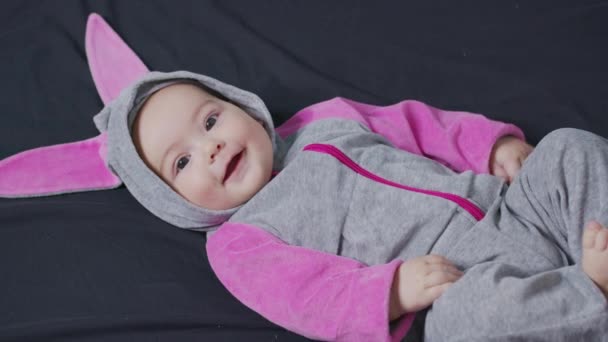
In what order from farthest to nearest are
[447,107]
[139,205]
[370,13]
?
[370,13] < [447,107] < [139,205]

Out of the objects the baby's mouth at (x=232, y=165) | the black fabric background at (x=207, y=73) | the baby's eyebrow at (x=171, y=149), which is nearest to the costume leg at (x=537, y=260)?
the black fabric background at (x=207, y=73)

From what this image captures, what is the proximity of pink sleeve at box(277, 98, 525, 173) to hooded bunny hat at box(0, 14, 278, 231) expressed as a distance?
0.14m

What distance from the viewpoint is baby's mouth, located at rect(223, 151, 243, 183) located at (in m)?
1.32

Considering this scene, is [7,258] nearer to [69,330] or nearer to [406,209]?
[69,330]

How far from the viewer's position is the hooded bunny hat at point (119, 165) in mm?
1329

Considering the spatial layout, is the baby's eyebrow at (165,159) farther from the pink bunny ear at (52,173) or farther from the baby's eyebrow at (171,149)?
the pink bunny ear at (52,173)

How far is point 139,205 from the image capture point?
142 cm

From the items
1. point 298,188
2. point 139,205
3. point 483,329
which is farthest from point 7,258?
point 483,329

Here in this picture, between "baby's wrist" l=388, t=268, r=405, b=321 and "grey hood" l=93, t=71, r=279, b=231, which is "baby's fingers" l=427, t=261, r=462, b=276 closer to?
"baby's wrist" l=388, t=268, r=405, b=321

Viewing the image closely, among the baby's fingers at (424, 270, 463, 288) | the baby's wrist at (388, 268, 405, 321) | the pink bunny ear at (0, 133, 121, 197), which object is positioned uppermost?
the baby's fingers at (424, 270, 463, 288)

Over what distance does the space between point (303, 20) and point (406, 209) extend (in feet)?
2.29

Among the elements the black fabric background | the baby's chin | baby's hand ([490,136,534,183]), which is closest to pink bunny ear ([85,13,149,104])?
the black fabric background

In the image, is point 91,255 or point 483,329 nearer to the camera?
point 483,329

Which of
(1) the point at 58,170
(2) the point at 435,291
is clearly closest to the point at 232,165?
(1) the point at 58,170
